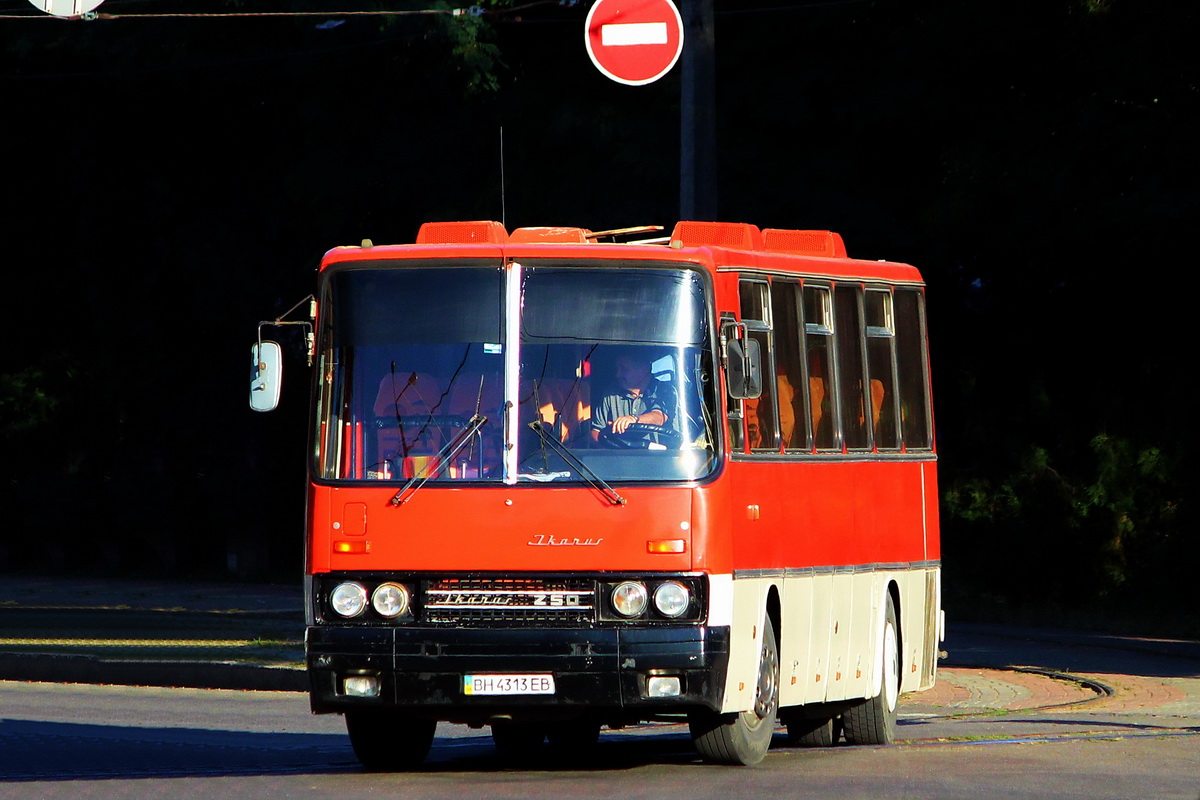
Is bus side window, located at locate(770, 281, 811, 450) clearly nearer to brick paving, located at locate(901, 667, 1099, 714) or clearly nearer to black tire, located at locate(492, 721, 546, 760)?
black tire, located at locate(492, 721, 546, 760)

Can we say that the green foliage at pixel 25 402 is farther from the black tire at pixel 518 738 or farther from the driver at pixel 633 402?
the driver at pixel 633 402

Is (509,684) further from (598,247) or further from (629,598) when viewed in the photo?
(598,247)

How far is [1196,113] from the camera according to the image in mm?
25203

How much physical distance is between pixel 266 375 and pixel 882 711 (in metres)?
5.20

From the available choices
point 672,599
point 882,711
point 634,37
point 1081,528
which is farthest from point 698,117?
point 1081,528

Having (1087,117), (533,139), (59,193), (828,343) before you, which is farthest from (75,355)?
(828,343)

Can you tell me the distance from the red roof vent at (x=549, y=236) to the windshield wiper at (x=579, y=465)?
1.49m

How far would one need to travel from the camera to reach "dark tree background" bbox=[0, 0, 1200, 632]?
89.8ft

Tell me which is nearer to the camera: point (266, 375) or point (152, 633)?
point (266, 375)

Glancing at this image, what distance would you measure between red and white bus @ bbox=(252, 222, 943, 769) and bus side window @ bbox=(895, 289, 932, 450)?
2629 millimetres

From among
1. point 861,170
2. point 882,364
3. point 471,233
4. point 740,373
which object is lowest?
point 740,373

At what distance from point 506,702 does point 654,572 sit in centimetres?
101

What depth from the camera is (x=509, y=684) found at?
11.9 metres

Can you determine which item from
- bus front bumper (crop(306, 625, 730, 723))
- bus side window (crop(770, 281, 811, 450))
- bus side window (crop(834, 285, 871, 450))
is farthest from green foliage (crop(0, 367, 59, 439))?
bus front bumper (crop(306, 625, 730, 723))
